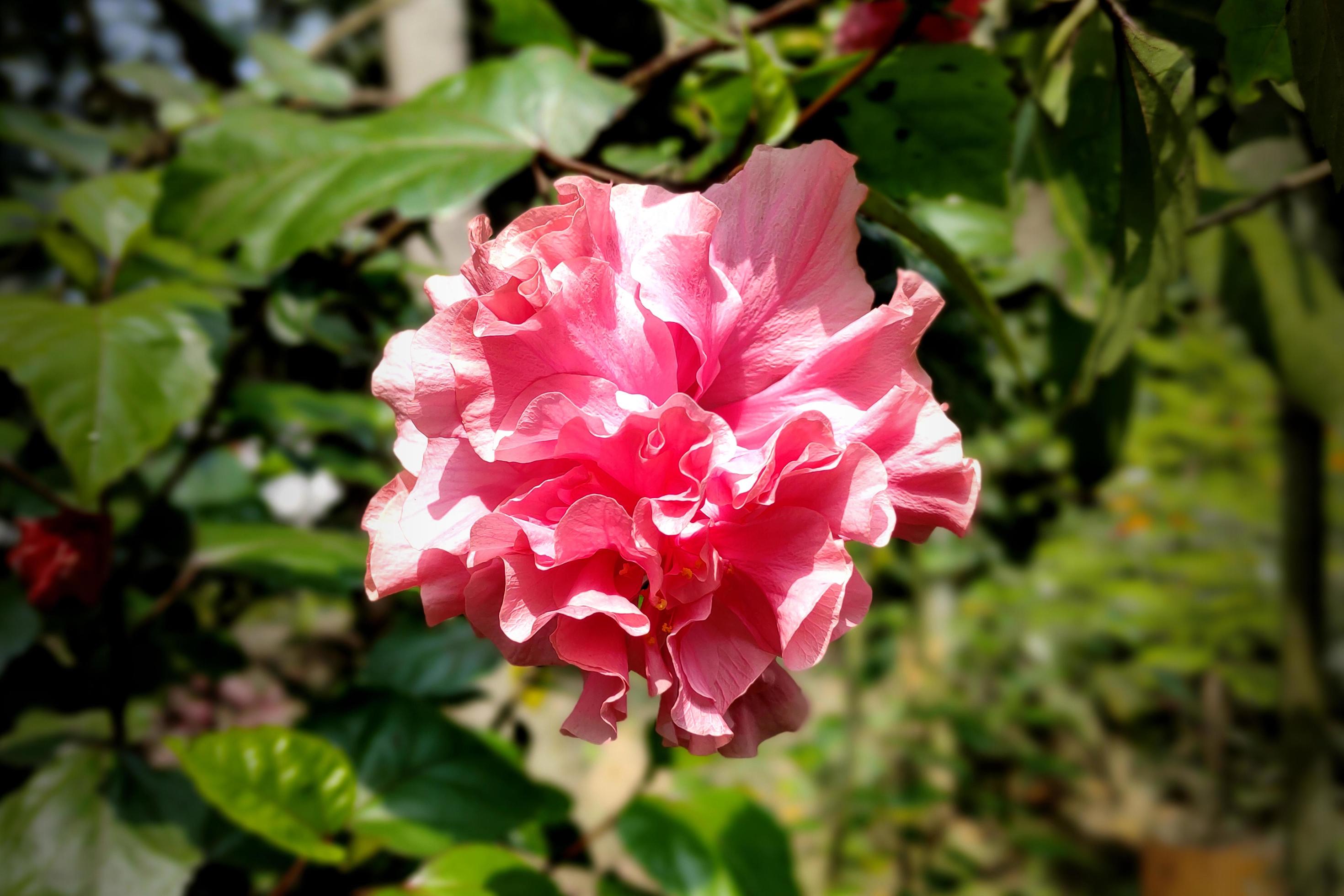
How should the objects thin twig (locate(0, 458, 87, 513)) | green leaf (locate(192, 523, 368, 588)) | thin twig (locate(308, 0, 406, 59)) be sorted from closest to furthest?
1. thin twig (locate(0, 458, 87, 513))
2. green leaf (locate(192, 523, 368, 588))
3. thin twig (locate(308, 0, 406, 59))

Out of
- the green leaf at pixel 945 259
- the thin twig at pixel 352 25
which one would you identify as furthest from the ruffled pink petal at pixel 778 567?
the thin twig at pixel 352 25

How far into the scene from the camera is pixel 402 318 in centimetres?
101

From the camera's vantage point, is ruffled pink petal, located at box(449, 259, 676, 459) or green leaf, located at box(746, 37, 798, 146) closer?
ruffled pink petal, located at box(449, 259, 676, 459)

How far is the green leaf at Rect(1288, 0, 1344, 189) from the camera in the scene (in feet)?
1.25

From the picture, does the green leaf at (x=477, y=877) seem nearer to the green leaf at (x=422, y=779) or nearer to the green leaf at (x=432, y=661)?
the green leaf at (x=422, y=779)

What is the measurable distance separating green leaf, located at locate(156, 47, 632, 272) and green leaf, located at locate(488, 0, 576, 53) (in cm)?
11

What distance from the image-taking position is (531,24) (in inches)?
31.0

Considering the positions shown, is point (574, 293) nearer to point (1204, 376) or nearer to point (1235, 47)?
point (1235, 47)

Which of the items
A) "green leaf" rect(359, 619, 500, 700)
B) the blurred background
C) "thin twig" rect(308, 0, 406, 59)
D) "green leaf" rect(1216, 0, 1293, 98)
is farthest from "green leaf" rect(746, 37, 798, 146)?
"thin twig" rect(308, 0, 406, 59)

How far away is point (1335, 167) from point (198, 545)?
102 centimetres

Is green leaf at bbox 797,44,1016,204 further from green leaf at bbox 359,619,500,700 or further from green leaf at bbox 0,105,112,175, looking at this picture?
green leaf at bbox 0,105,112,175

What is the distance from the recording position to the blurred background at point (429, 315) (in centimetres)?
54

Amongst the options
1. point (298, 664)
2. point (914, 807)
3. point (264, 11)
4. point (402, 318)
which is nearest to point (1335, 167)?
point (402, 318)

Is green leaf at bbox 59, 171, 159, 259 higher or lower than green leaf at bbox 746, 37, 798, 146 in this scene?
lower
